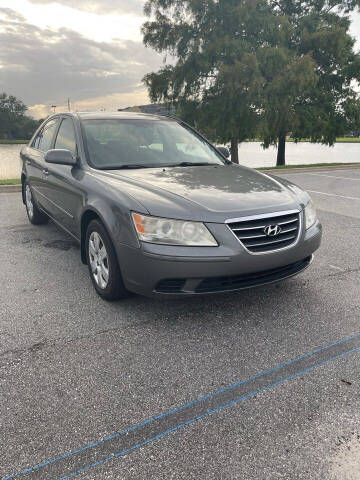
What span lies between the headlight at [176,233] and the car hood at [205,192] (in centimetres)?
6

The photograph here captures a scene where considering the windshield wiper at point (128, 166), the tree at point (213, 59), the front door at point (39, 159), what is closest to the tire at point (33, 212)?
the front door at point (39, 159)

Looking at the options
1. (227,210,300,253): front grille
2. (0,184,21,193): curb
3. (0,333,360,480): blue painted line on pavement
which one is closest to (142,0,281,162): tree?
(0,184,21,193): curb

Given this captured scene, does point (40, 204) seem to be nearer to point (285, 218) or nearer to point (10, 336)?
point (10, 336)

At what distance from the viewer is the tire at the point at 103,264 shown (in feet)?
10.4

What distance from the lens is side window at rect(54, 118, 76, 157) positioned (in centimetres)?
425

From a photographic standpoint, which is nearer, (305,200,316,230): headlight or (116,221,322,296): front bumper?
(116,221,322,296): front bumper

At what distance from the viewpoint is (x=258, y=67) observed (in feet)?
64.4

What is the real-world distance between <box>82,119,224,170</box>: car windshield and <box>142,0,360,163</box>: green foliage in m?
16.3

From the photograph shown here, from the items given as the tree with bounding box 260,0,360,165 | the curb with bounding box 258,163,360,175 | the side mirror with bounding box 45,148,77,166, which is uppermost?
the tree with bounding box 260,0,360,165

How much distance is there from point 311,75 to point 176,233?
19734 mm

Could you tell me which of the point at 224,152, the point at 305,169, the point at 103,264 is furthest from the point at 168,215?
the point at 305,169

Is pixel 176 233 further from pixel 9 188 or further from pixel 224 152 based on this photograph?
pixel 9 188

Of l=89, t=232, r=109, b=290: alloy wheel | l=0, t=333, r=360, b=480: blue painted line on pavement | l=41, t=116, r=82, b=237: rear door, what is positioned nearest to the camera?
l=0, t=333, r=360, b=480: blue painted line on pavement

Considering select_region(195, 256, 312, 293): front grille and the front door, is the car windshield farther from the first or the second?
select_region(195, 256, 312, 293): front grille
